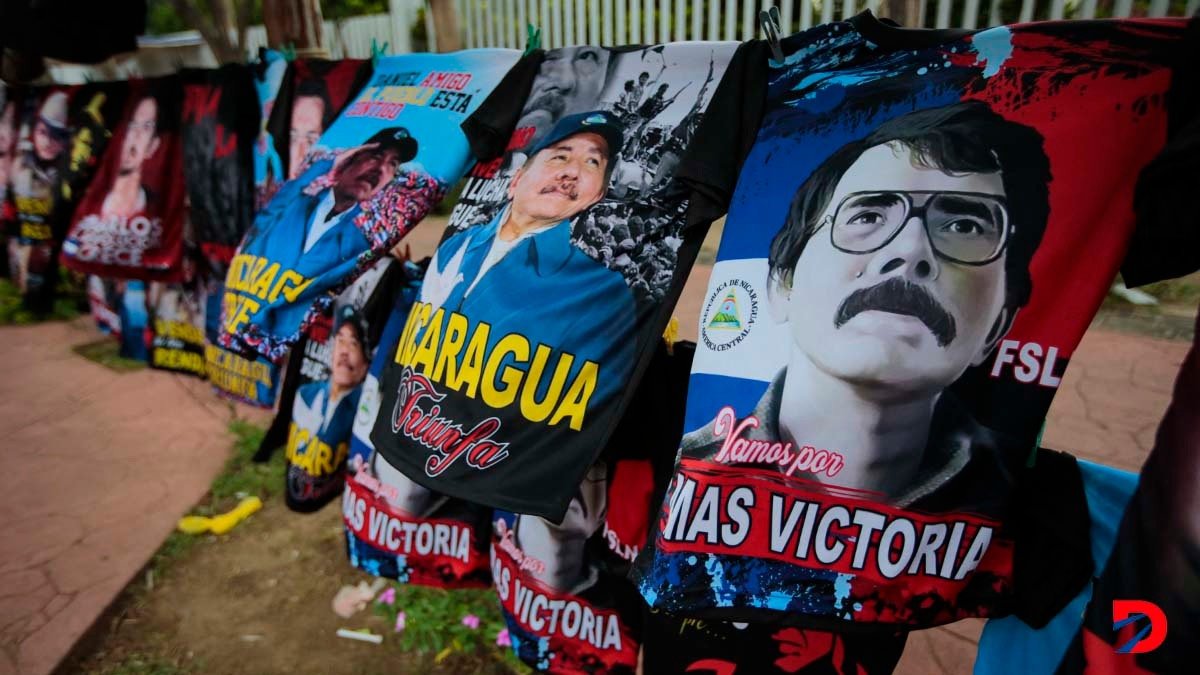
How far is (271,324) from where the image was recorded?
147 centimetres

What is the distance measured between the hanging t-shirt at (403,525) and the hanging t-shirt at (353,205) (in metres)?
0.26

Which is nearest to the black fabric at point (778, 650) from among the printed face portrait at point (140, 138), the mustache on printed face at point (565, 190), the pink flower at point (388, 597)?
the mustache on printed face at point (565, 190)

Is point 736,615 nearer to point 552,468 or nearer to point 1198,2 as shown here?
point 552,468

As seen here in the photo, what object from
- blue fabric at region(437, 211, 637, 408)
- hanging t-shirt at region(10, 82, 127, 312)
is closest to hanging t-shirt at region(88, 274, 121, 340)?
hanging t-shirt at region(10, 82, 127, 312)

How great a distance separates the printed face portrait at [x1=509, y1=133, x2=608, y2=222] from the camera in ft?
3.72

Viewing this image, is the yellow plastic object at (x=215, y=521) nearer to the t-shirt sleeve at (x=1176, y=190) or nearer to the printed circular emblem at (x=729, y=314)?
the printed circular emblem at (x=729, y=314)

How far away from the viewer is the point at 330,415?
6.09 ft

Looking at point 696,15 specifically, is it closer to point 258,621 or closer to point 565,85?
point 565,85

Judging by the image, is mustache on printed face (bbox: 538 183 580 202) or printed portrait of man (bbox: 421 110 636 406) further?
mustache on printed face (bbox: 538 183 580 202)

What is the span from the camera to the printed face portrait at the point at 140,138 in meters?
2.48

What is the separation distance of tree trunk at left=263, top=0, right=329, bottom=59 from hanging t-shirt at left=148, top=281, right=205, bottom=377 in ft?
4.02

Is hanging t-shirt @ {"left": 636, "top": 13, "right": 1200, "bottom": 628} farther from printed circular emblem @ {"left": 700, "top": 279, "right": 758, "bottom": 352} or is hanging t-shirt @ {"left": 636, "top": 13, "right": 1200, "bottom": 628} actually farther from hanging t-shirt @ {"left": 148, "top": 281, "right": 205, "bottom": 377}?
hanging t-shirt @ {"left": 148, "top": 281, "right": 205, "bottom": 377}

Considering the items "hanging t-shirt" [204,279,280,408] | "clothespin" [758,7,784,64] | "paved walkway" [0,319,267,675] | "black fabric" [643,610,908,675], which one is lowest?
"paved walkway" [0,319,267,675]

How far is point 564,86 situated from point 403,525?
969mm
